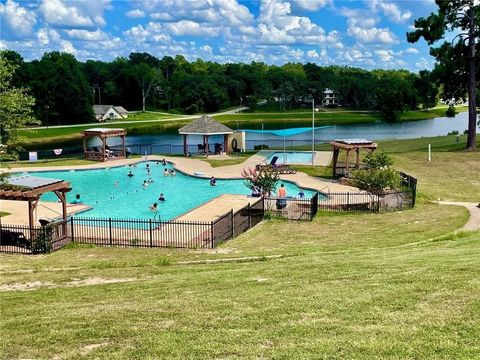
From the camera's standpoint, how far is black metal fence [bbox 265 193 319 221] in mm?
24750

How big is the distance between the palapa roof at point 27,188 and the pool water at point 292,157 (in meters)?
25.2

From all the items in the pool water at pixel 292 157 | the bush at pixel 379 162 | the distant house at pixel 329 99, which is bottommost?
the pool water at pixel 292 157

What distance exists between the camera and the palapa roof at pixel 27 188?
68.7 ft

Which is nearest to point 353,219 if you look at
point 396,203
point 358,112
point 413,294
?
point 396,203

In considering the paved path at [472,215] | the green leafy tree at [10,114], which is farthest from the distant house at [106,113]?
the paved path at [472,215]

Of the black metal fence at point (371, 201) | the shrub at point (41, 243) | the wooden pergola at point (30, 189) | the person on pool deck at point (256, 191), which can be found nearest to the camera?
the shrub at point (41, 243)

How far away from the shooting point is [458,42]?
44000mm

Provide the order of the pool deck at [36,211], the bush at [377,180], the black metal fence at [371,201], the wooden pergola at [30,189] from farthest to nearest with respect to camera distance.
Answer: the bush at [377,180]
the pool deck at [36,211]
the black metal fence at [371,201]
the wooden pergola at [30,189]

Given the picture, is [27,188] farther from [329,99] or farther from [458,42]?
[329,99]

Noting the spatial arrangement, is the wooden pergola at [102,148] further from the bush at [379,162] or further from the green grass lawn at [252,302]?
the green grass lawn at [252,302]

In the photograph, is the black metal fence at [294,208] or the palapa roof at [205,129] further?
the palapa roof at [205,129]

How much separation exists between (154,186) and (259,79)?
11868 cm

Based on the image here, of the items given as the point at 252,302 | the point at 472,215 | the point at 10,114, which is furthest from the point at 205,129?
the point at 252,302

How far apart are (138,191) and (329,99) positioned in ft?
422
